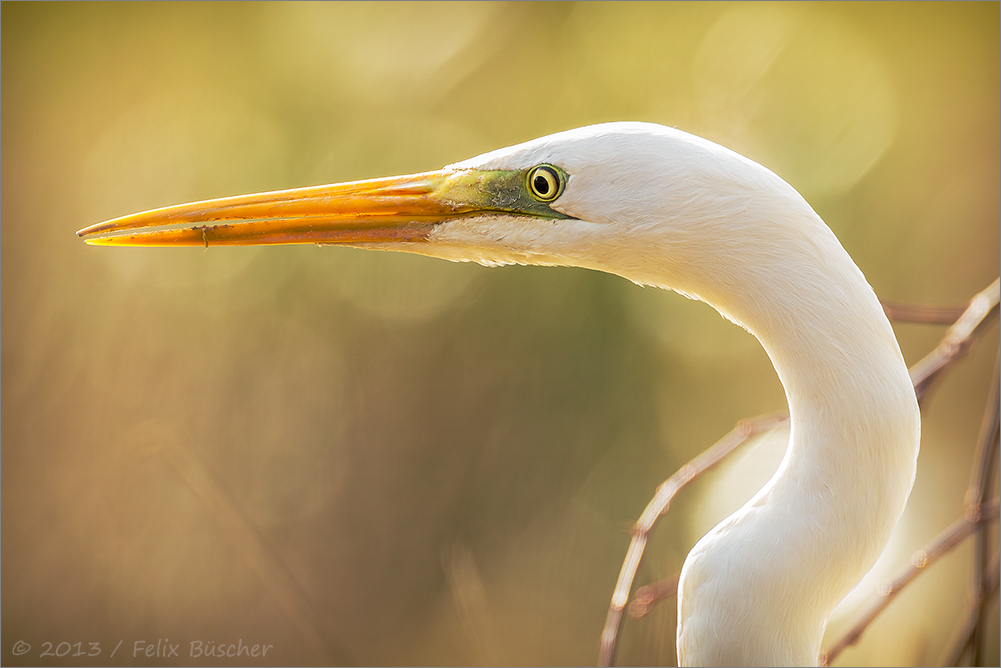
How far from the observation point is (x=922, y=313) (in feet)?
2.74

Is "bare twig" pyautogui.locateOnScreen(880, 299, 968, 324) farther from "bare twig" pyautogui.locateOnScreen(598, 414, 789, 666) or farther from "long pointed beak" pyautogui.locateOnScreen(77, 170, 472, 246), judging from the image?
"long pointed beak" pyautogui.locateOnScreen(77, 170, 472, 246)

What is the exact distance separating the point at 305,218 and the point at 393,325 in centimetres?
155

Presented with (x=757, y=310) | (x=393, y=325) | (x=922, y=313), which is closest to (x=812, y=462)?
(x=757, y=310)

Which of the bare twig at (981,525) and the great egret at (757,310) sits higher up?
the great egret at (757,310)

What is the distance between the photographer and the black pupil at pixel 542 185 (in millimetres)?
583

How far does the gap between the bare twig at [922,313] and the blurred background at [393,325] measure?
879 mm

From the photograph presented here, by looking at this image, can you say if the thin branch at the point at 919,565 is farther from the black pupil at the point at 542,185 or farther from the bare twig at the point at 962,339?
the black pupil at the point at 542,185

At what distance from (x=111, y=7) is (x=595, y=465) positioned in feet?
7.43

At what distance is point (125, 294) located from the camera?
6.07 ft

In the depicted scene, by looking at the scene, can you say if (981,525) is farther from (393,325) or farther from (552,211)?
(393,325)

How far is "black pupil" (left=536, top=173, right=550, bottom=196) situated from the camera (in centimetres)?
58

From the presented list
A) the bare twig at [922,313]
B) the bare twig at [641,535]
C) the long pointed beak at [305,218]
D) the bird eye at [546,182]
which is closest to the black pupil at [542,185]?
the bird eye at [546,182]

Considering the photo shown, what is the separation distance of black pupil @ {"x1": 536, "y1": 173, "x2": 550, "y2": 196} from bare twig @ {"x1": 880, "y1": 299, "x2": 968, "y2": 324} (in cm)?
53

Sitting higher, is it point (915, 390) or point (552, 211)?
point (552, 211)
